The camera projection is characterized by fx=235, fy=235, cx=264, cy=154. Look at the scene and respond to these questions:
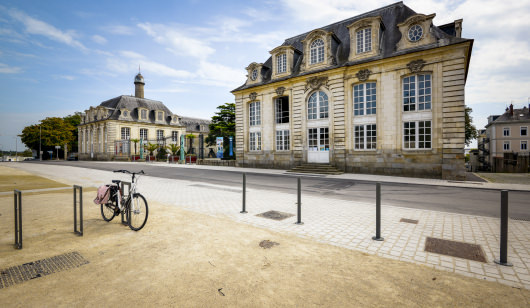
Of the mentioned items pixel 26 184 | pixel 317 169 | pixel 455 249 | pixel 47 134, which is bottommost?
pixel 455 249

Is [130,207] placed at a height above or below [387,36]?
below

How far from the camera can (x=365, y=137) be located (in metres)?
17.8

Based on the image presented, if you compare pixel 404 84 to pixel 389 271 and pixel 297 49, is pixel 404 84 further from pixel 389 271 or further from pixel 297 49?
pixel 389 271

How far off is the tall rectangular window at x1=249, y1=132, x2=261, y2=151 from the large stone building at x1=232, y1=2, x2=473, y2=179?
6.0 inches

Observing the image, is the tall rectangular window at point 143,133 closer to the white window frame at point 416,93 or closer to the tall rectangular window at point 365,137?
the tall rectangular window at point 365,137

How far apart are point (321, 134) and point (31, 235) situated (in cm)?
1853

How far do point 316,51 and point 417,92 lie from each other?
29.1 feet

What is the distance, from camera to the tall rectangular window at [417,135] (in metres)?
15.6

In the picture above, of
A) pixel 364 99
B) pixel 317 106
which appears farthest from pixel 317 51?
pixel 364 99

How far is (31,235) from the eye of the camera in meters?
4.49

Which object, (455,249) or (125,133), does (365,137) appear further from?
(125,133)

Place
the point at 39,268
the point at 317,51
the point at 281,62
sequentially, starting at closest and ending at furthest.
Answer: the point at 39,268 → the point at 317,51 → the point at 281,62

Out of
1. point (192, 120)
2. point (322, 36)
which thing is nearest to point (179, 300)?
point (322, 36)

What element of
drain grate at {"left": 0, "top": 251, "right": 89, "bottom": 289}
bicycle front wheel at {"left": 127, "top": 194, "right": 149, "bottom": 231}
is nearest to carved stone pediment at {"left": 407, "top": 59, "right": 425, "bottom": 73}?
bicycle front wheel at {"left": 127, "top": 194, "right": 149, "bottom": 231}
